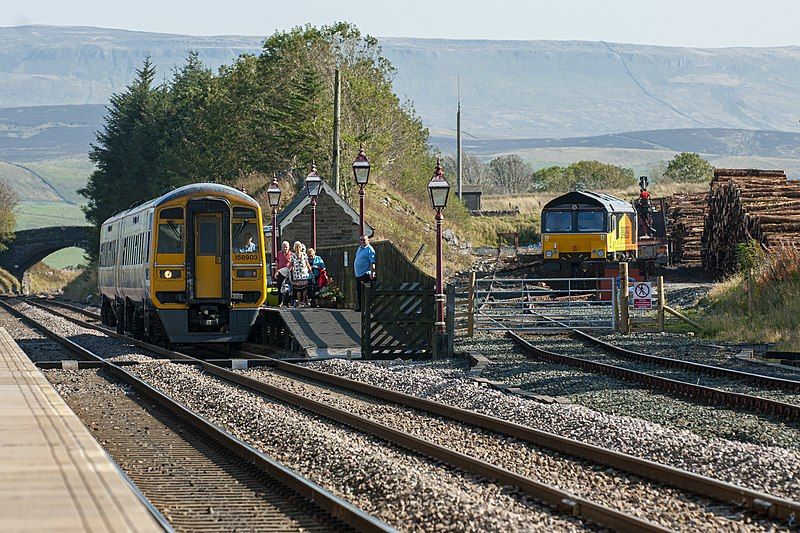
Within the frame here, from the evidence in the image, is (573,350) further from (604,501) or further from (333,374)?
(604,501)

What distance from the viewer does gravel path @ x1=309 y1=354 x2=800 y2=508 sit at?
10633 mm

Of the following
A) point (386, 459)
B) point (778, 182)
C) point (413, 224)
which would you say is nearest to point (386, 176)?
point (413, 224)

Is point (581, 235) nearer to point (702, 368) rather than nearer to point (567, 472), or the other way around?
point (702, 368)

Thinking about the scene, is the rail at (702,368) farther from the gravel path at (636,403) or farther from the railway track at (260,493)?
the railway track at (260,493)

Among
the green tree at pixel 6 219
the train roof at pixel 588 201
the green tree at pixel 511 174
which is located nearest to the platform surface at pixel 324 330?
the train roof at pixel 588 201

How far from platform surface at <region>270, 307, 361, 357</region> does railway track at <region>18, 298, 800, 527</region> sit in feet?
17.6

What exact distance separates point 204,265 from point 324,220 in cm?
2534

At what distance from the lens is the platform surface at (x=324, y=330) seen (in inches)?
976

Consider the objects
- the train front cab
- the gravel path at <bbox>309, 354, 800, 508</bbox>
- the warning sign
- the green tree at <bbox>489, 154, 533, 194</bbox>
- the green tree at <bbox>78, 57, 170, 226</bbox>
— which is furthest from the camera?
the green tree at <bbox>489, 154, 533, 194</bbox>

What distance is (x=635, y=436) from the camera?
1269 centimetres

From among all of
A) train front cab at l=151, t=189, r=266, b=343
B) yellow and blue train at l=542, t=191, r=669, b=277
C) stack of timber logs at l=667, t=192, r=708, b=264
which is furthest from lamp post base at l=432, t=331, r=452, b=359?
stack of timber logs at l=667, t=192, r=708, b=264

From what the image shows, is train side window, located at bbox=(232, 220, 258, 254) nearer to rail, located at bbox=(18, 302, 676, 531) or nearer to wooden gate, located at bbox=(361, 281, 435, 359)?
wooden gate, located at bbox=(361, 281, 435, 359)

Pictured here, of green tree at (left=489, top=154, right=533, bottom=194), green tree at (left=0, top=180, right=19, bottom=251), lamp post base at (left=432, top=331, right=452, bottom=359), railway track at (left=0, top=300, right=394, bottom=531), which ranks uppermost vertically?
green tree at (left=489, top=154, right=533, bottom=194)

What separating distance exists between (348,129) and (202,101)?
21.3 meters
